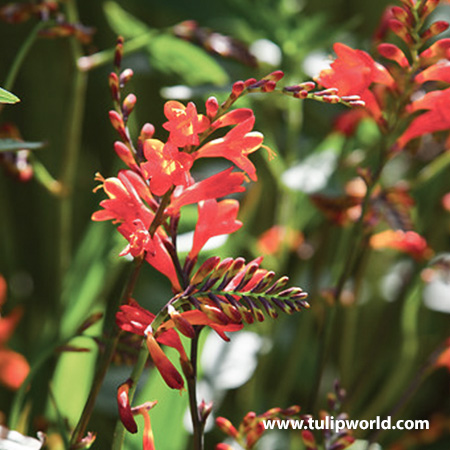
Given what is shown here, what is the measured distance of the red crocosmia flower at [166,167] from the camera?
25cm

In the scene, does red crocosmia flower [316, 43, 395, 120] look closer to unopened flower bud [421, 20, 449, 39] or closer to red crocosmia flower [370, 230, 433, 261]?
unopened flower bud [421, 20, 449, 39]

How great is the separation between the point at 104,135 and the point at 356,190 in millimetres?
353

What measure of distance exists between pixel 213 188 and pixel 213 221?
0.07 ft

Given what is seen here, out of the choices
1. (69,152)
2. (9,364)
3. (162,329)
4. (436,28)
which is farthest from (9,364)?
(436,28)

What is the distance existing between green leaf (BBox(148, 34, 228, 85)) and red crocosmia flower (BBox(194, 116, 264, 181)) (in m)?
0.33

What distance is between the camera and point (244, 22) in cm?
62

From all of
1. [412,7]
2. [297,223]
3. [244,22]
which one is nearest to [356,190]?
[297,223]

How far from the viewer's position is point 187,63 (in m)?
0.61

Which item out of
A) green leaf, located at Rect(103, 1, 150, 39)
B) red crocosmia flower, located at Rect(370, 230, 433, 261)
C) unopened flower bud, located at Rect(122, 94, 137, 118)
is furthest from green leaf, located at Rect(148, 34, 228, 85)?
unopened flower bud, located at Rect(122, 94, 137, 118)

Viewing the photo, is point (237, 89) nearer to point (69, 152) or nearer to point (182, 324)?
point (182, 324)

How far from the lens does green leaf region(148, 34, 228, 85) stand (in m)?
0.59

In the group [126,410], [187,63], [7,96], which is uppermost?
[187,63]

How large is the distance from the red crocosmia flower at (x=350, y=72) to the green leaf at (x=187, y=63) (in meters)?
0.29

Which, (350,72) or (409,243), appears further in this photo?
(409,243)
